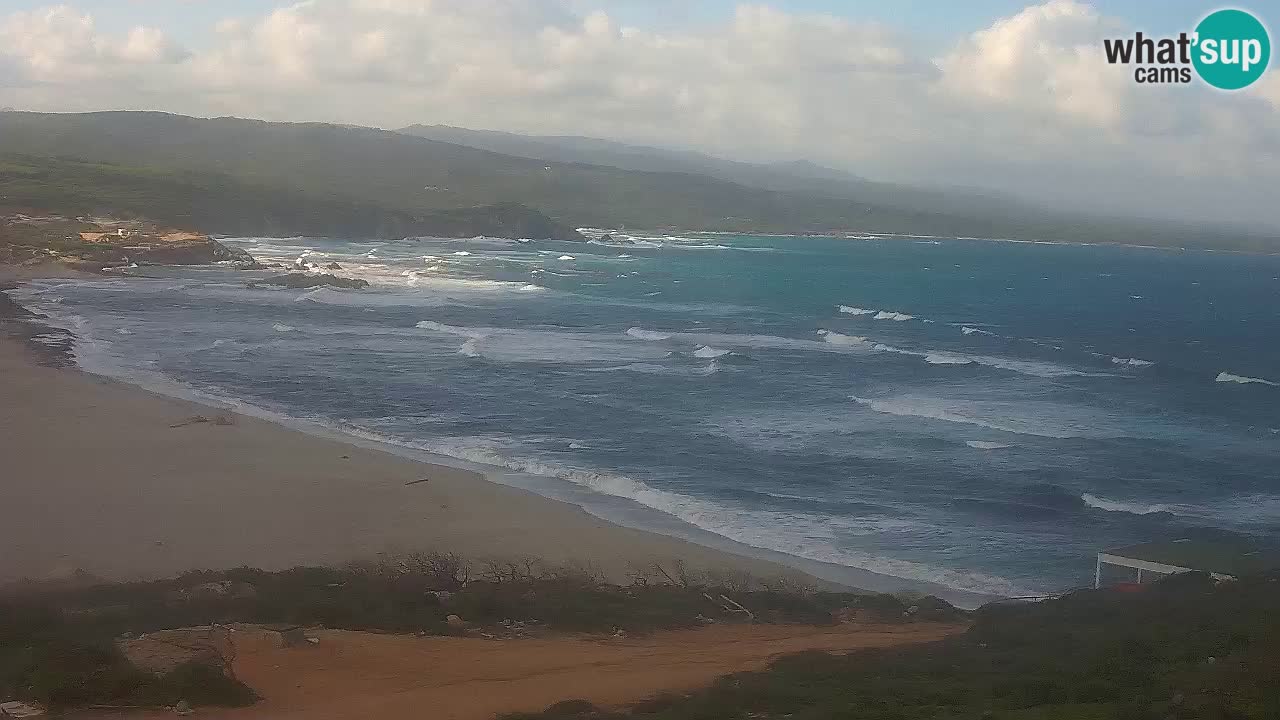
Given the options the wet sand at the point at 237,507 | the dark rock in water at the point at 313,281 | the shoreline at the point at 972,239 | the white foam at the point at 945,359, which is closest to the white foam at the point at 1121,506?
the wet sand at the point at 237,507

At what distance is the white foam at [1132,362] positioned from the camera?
4659 centimetres

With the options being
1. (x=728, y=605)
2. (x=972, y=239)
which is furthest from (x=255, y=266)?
(x=972, y=239)

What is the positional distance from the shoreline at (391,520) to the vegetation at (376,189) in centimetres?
6672

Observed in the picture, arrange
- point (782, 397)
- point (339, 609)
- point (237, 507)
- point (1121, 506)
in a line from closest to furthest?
point (339, 609)
point (237, 507)
point (1121, 506)
point (782, 397)

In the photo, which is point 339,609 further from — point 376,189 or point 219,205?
point 376,189

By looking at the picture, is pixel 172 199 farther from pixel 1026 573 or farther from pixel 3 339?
pixel 1026 573

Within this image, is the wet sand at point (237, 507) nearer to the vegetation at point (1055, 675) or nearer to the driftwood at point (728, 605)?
the driftwood at point (728, 605)

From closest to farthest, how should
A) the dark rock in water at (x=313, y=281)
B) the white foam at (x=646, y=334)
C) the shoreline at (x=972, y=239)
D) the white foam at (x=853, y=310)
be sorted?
the white foam at (x=646, y=334)
the dark rock in water at (x=313, y=281)
the white foam at (x=853, y=310)
the shoreline at (x=972, y=239)

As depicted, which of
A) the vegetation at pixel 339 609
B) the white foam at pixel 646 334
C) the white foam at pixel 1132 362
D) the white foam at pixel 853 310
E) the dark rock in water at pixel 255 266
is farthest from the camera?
the dark rock in water at pixel 255 266

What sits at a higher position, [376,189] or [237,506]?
[376,189]

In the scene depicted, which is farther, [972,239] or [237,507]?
[972,239]

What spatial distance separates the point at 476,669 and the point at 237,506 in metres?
10.4

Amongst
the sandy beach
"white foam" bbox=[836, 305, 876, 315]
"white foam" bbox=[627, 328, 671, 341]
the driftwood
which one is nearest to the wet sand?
the sandy beach

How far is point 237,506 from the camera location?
810 inches
